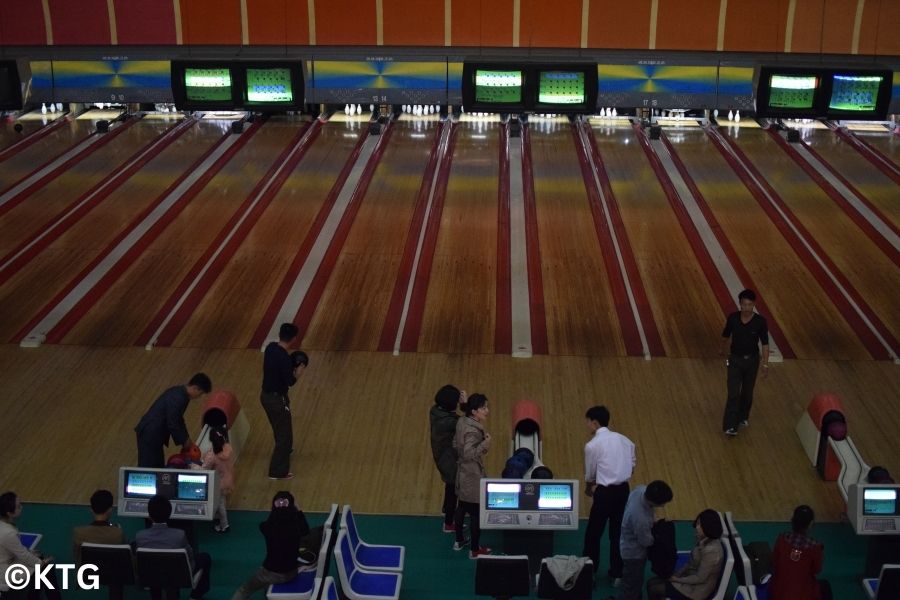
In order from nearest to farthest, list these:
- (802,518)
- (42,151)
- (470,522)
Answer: (802,518)
(470,522)
(42,151)

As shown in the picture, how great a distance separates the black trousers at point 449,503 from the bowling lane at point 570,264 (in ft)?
10.8

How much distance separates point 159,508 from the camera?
21.7ft

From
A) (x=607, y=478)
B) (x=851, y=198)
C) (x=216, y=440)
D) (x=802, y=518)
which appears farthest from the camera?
(x=851, y=198)

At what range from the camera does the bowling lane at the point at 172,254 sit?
11.4 meters

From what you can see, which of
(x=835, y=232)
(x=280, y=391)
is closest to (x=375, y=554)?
(x=280, y=391)

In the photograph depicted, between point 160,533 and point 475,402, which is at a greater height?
point 475,402

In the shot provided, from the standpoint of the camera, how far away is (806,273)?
12.6 m

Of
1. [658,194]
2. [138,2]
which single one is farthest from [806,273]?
[138,2]

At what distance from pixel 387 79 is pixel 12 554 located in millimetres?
12329

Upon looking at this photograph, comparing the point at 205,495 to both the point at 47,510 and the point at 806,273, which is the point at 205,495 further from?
the point at 806,273

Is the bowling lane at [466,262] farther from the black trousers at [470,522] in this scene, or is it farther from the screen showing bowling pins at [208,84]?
the black trousers at [470,522]

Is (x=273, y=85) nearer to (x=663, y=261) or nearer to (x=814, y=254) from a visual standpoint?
(x=663, y=261)

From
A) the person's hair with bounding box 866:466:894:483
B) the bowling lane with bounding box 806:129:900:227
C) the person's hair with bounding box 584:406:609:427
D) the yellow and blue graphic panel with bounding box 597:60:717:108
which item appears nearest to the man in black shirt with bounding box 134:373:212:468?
the person's hair with bounding box 584:406:609:427

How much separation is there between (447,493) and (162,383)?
3.44 m
